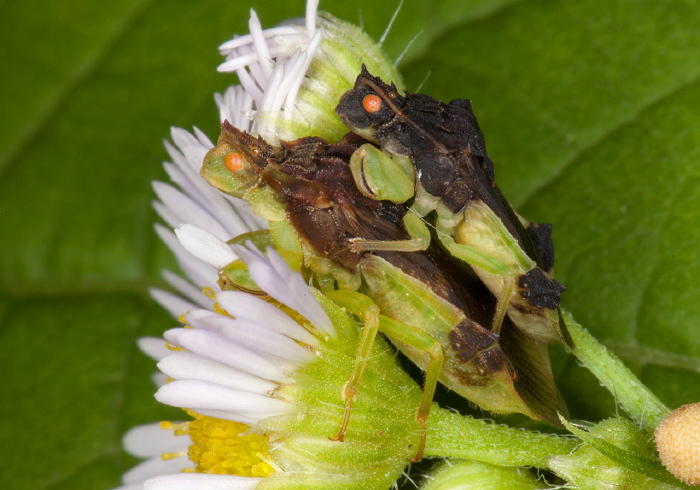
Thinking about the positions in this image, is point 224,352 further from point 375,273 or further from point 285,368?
point 375,273

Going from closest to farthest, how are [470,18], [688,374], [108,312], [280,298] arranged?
[280,298] < [688,374] < [470,18] < [108,312]

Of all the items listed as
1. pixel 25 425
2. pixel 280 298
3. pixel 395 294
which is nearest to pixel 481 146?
pixel 395 294

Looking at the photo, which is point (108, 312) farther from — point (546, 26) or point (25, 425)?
point (546, 26)

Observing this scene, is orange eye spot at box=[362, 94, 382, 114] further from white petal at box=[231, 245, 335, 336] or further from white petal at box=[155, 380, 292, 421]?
white petal at box=[155, 380, 292, 421]

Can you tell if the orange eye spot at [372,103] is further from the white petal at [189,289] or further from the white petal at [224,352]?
the white petal at [189,289]

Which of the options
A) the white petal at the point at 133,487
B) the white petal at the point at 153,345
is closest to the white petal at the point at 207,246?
the white petal at the point at 153,345

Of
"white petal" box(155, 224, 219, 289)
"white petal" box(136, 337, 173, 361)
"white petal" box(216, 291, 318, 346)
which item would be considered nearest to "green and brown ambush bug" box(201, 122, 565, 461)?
"white petal" box(216, 291, 318, 346)

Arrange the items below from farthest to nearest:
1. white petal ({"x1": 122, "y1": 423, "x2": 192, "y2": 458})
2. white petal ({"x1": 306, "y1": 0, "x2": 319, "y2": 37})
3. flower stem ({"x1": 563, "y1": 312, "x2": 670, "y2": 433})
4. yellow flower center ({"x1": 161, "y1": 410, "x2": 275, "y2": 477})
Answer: white petal ({"x1": 122, "y1": 423, "x2": 192, "y2": 458}) → white petal ({"x1": 306, "y1": 0, "x2": 319, "y2": 37}) → yellow flower center ({"x1": 161, "y1": 410, "x2": 275, "y2": 477}) → flower stem ({"x1": 563, "y1": 312, "x2": 670, "y2": 433})
